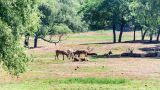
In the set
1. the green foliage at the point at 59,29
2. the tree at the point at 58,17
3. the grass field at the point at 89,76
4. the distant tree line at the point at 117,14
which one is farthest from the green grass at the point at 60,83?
the green foliage at the point at 59,29

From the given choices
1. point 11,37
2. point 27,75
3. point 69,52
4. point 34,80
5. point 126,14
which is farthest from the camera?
point 126,14

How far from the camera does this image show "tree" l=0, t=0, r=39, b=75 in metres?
26.0

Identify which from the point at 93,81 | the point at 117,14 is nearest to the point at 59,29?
the point at 117,14

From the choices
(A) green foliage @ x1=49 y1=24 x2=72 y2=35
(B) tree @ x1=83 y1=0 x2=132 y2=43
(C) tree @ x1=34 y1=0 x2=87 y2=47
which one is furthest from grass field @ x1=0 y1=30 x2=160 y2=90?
(B) tree @ x1=83 y1=0 x2=132 y2=43

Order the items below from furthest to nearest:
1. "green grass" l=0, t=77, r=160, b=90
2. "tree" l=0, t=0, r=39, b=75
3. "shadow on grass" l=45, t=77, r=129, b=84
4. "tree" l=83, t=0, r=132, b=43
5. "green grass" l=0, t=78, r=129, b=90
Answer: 1. "tree" l=83, t=0, r=132, b=43
2. "shadow on grass" l=45, t=77, r=129, b=84
3. "green grass" l=0, t=78, r=129, b=90
4. "green grass" l=0, t=77, r=160, b=90
5. "tree" l=0, t=0, r=39, b=75

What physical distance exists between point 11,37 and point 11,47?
62 centimetres

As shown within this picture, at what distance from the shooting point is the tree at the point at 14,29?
2605 cm

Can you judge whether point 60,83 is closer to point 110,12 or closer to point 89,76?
point 89,76

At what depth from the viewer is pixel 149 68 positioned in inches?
1962

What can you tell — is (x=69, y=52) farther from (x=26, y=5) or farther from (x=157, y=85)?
(x=26, y=5)

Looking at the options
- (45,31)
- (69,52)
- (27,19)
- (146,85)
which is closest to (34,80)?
(146,85)

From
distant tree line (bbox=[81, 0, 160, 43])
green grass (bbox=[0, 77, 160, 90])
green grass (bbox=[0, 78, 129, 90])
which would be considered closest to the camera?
green grass (bbox=[0, 77, 160, 90])

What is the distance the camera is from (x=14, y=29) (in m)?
27.0

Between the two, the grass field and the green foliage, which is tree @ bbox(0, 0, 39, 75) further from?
the green foliage
